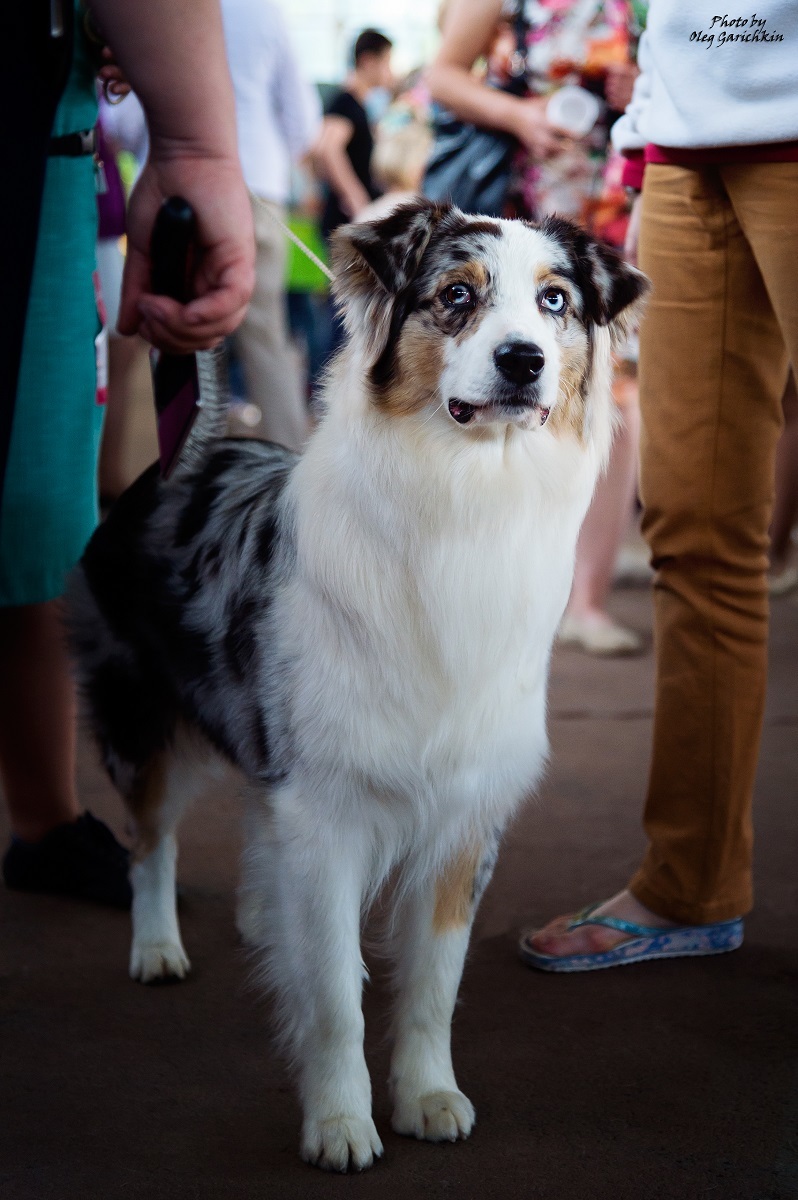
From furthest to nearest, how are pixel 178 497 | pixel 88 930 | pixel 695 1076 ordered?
pixel 88 930 → pixel 178 497 → pixel 695 1076

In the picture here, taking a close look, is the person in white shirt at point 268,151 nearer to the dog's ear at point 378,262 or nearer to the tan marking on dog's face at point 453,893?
the dog's ear at point 378,262

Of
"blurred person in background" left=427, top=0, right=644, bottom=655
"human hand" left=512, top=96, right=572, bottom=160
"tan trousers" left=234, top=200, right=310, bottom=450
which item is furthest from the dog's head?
"tan trousers" left=234, top=200, right=310, bottom=450

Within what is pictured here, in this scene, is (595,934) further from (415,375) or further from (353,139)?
(353,139)

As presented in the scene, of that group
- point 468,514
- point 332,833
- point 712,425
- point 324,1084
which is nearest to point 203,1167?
point 324,1084

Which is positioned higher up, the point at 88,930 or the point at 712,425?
the point at 712,425

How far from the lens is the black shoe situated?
7.49 ft

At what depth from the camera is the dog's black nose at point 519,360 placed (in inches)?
60.0

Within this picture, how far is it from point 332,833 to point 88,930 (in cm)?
85

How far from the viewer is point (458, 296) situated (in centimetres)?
164

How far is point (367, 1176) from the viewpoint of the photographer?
5.10ft

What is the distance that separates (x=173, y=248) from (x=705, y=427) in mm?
864

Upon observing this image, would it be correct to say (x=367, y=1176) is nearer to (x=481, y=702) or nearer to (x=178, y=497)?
(x=481, y=702)

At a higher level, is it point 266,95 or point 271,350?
point 266,95

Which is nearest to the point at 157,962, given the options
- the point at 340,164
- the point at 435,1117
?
the point at 435,1117
